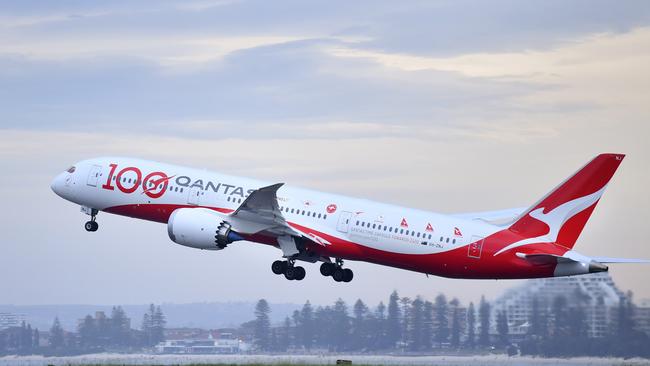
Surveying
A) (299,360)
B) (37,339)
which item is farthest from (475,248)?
(37,339)

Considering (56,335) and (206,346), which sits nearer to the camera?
(56,335)

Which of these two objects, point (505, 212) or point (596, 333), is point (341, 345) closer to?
point (505, 212)

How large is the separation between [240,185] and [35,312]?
79.4 feet

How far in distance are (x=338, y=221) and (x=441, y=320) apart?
39.9 feet

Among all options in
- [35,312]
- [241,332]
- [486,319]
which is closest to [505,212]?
[486,319]

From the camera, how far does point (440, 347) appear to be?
317 ft

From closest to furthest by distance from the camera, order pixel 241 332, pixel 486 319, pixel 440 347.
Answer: pixel 486 319, pixel 440 347, pixel 241 332

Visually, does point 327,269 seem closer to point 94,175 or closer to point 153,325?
point 94,175

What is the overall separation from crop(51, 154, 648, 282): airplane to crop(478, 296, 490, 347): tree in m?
4.83

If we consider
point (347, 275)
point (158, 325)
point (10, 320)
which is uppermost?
point (347, 275)

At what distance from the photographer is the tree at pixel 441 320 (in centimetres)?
9269

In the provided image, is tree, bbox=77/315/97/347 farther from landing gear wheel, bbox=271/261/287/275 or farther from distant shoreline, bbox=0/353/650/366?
landing gear wheel, bbox=271/261/287/275

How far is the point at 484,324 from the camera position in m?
90.2

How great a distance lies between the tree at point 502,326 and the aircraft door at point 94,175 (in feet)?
76.2
